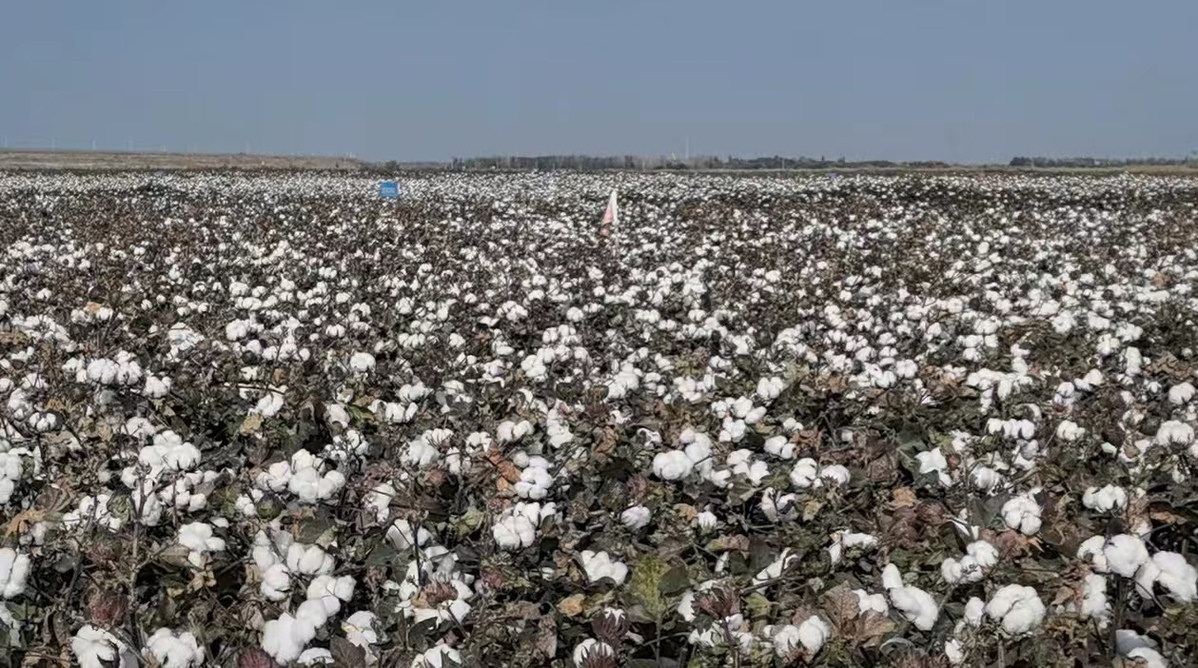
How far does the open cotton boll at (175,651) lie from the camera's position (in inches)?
72.1

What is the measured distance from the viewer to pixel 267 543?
2342mm

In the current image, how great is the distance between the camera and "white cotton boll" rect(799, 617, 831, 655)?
1856 millimetres

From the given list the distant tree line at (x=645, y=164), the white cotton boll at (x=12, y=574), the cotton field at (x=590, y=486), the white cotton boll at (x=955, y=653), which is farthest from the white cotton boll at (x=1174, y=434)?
the distant tree line at (x=645, y=164)

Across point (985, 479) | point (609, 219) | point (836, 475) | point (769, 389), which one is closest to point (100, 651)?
point (836, 475)

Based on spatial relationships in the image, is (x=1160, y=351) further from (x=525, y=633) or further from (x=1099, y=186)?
(x=1099, y=186)

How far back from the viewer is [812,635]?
6.09 ft

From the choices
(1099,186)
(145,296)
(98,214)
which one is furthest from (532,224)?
(1099,186)

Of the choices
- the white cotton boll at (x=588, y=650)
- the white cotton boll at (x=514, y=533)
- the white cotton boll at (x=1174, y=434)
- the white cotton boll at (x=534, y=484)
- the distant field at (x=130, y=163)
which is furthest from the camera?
the distant field at (x=130, y=163)

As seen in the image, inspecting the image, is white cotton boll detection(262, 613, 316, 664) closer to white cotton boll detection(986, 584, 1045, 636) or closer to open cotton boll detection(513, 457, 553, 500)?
open cotton boll detection(513, 457, 553, 500)

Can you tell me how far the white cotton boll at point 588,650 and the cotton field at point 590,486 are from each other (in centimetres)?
2

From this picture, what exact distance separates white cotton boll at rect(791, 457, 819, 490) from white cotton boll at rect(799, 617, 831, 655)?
93 cm

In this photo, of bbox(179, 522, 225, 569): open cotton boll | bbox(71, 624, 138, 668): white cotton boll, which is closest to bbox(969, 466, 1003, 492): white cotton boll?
bbox(179, 522, 225, 569): open cotton boll

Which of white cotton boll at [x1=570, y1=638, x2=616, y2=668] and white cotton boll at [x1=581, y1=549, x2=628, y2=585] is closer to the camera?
white cotton boll at [x1=570, y1=638, x2=616, y2=668]

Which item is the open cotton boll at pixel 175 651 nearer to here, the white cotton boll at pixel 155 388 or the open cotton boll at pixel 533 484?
the open cotton boll at pixel 533 484
